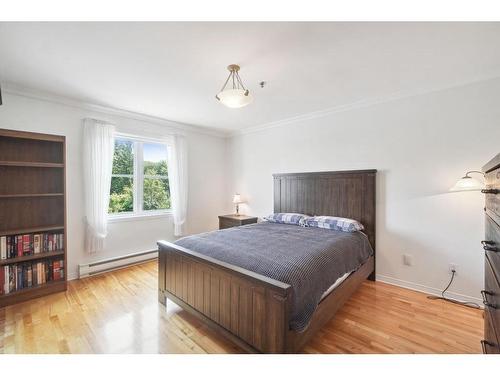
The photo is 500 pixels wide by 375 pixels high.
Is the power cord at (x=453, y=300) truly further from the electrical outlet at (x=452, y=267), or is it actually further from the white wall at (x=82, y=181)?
the white wall at (x=82, y=181)

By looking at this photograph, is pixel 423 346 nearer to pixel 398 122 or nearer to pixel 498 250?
pixel 498 250

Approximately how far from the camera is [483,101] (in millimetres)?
2316

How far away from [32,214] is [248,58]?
3.08 m

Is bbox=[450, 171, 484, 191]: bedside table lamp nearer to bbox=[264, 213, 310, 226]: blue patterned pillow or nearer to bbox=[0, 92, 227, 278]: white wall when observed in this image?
bbox=[264, 213, 310, 226]: blue patterned pillow

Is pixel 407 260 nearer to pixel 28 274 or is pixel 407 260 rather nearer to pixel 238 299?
pixel 238 299

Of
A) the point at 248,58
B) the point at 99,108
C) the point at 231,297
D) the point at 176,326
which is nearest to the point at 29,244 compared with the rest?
the point at 99,108

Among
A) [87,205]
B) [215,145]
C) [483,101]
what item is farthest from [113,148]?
[483,101]

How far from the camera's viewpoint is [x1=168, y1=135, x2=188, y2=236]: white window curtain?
3967 mm

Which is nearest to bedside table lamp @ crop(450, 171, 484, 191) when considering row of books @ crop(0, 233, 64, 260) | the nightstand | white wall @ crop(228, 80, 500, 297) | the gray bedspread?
white wall @ crop(228, 80, 500, 297)

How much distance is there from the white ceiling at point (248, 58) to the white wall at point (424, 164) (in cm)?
28

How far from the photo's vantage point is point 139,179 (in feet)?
12.3

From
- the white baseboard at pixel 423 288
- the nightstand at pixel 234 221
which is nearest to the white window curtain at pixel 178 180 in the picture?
the nightstand at pixel 234 221

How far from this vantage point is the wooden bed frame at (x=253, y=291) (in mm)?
1461
